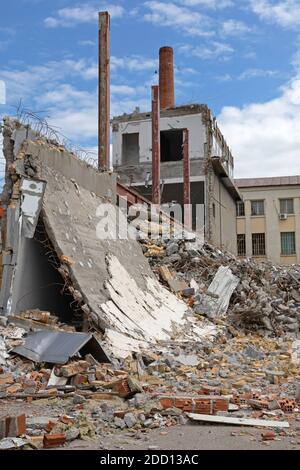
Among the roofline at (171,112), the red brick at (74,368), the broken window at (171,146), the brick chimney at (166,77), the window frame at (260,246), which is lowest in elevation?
the red brick at (74,368)

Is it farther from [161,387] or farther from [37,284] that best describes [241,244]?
[161,387]

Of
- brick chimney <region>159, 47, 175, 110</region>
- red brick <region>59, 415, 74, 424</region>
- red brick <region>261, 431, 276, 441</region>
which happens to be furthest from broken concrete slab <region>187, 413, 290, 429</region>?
brick chimney <region>159, 47, 175, 110</region>

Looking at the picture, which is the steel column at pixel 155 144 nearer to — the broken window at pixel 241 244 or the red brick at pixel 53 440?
the red brick at pixel 53 440

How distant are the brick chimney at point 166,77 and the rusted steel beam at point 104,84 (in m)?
13.7

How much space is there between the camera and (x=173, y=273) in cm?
1194

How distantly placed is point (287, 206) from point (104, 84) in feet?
93.3

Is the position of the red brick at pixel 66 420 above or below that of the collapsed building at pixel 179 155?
below

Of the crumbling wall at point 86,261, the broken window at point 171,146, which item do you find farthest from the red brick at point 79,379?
the broken window at point 171,146

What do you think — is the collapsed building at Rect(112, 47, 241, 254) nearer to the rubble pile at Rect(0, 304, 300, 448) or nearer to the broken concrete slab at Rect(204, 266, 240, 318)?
the broken concrete slab at Rect(204, 266, 240, 318)

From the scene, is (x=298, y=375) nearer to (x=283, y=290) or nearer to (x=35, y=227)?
(x=35, y=227)

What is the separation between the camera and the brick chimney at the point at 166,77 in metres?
29.0

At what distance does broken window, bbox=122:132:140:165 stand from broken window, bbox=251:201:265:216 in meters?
16.6

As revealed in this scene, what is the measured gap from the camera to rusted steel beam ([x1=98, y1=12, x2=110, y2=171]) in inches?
595
